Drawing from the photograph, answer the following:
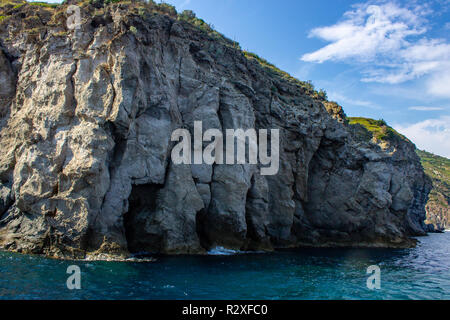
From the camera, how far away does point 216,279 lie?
77.7ft

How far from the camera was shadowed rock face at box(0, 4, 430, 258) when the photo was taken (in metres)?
29.5

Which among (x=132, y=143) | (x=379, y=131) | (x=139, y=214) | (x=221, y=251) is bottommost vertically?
(x=221, y=251)

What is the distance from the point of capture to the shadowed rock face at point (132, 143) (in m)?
29.5

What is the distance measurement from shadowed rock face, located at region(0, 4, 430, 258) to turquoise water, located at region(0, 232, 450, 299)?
4.18 meters

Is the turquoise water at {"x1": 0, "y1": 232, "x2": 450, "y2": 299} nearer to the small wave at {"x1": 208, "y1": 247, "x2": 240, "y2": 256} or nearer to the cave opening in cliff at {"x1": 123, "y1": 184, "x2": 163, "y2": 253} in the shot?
the small wave at {"x1": 208, "y1": 247, "x2": 240, "y2": 256}

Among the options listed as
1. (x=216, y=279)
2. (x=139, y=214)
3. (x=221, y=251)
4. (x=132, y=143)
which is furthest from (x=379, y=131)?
Result: (x=216, y=279)

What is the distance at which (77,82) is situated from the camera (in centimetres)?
3269

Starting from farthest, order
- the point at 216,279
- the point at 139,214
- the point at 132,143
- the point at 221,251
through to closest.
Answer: the point at 221,251
the point at 139,214
the point at 132,143
the point at 216,279

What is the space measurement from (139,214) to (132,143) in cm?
767

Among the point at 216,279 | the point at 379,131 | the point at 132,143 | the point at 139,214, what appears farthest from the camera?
the point at 379,131

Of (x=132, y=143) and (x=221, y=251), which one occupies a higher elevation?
(x=132, y=143)

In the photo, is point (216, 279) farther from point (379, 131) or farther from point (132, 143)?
point (379, 131)
